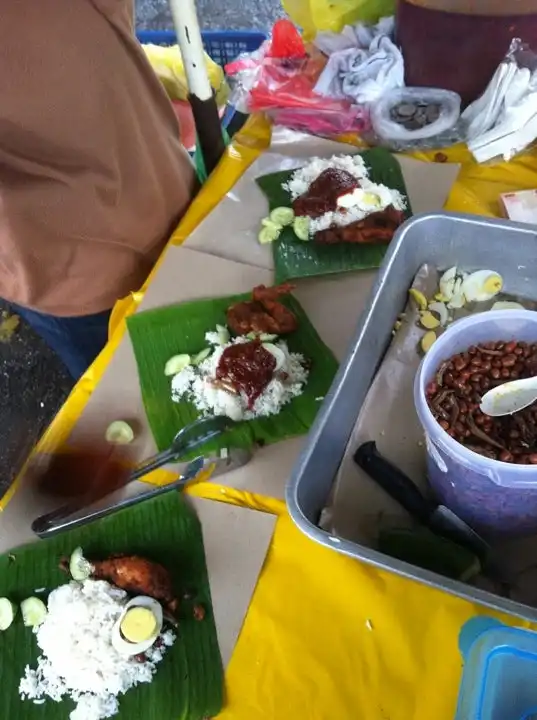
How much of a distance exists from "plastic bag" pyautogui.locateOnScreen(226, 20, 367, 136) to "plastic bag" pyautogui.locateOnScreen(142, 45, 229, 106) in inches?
1.3

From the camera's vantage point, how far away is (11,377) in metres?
1.62

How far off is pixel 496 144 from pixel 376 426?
57 cm

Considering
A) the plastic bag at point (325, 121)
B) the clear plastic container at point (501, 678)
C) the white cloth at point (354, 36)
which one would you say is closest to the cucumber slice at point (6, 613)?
the clear plastic container at point (501, 678)

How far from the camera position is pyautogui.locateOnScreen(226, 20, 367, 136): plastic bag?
1.19 m

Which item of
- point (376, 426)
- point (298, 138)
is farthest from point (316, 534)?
point (298, 138)

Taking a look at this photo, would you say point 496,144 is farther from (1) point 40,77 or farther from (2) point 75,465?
(2) point 75,465

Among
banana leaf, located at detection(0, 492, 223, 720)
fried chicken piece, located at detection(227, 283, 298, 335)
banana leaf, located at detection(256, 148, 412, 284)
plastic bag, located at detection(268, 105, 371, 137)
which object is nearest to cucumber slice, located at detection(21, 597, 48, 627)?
banana leaf, located at detection(0, 492, 223, 720)

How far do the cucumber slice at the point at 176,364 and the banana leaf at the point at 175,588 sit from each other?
0.18 m

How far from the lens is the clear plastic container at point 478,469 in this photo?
57cm

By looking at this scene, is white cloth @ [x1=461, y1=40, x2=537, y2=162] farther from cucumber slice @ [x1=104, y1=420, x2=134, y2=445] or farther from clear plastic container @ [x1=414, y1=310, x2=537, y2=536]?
cucumber slice @ [x1=104, y1=420, x2=134, y2=445]

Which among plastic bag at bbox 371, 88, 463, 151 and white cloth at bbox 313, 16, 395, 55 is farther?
white cloth at bbox 313, 16, 395, 55

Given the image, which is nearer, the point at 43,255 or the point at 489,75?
the point at 43,255

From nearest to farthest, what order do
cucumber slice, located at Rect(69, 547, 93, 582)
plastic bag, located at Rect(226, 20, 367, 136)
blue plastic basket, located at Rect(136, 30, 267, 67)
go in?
1. cucumber slice, located at Rect(69, 547, 93, 582)
2. plastic bag, located at Rect(226, 20, 367, 136)
3. blue plastic basket, located at Rect(136, 30, 267, 67)

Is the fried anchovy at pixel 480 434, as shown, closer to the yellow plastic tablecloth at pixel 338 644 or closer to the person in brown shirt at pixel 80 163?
the yellow plastic tablecloth at pixel 338 644
